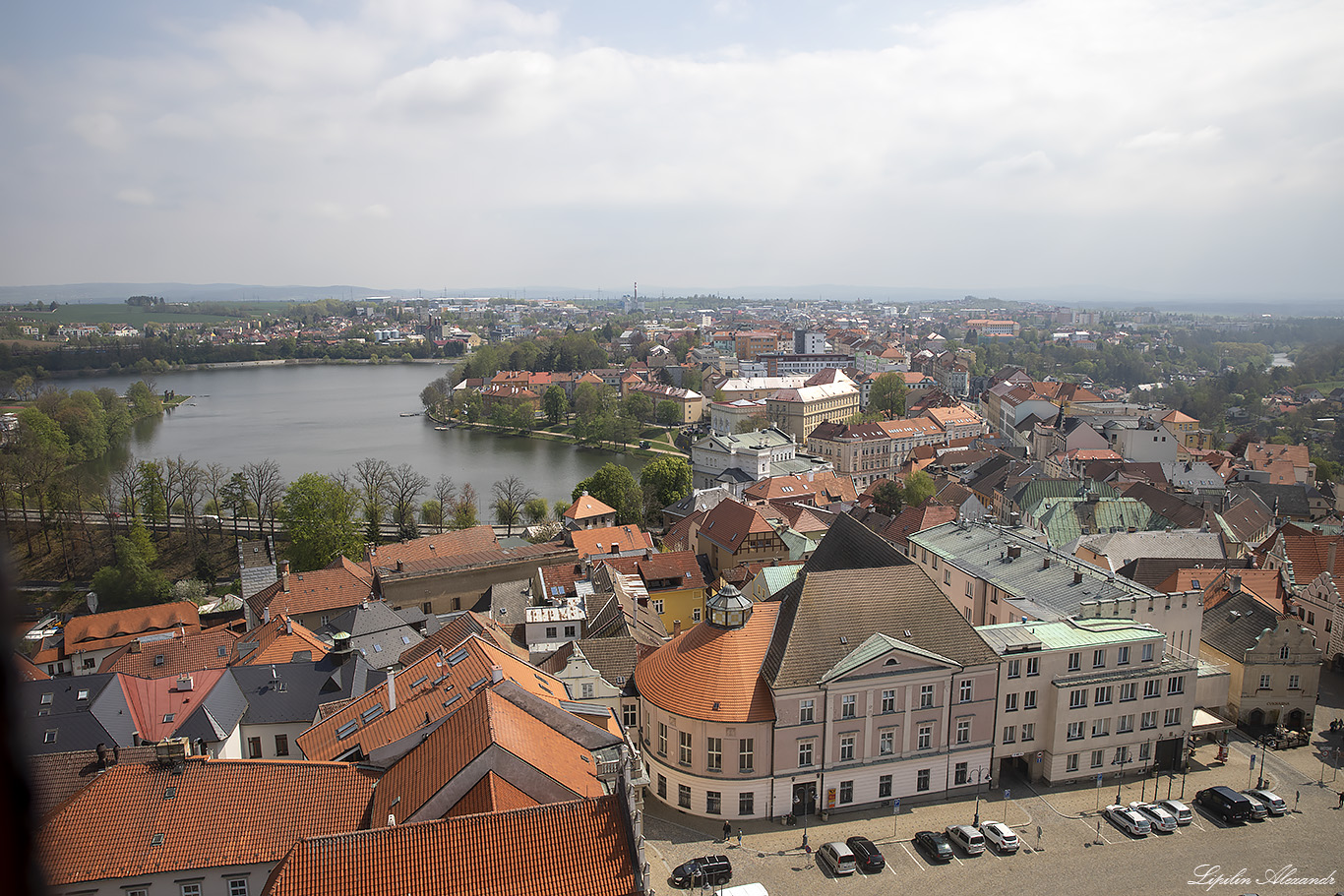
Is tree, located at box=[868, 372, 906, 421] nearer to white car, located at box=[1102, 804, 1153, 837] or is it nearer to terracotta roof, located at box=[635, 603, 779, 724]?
terracotta roof, located at box=[635, 603, 779, 724]

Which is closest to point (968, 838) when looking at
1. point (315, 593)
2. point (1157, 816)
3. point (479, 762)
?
point (1157, 816)

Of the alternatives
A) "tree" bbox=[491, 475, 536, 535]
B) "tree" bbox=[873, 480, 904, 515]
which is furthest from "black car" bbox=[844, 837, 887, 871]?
"tree" bbox=[873, 480, 904, 515]

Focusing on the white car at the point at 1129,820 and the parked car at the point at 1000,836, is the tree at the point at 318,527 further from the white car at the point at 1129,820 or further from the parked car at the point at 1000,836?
the white car at the point at 1129,820

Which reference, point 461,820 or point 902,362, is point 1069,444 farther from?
point 902,362

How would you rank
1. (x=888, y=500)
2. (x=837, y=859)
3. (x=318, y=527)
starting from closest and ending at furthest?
(x=837, y=859)
(x=318, y=527)
(x=888, y=500)

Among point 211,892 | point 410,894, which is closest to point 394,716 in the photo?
point 211,892

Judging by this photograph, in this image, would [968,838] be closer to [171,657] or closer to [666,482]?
[171,657]

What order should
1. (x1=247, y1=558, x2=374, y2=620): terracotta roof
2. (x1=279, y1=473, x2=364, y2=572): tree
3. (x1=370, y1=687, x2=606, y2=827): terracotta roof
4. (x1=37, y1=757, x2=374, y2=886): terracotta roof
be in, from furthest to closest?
(x1=279, y1=473, x2=364, y2=572): tree < (x1=247, y1=558, x2=374, y2=620): terracotta roof < (x1=370, y1=687, x2=606, y2=827): terracotta roof < (x1=37, y1=757, x2=374, y2=886): terracotta roof
